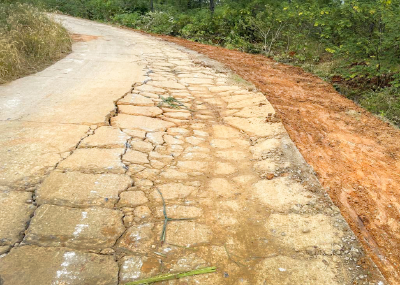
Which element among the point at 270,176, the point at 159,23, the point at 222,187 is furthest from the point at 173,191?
the point at 159,23

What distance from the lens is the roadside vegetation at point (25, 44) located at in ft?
17.0

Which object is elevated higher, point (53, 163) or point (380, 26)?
point (380, 26)

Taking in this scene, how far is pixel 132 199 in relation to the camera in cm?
224

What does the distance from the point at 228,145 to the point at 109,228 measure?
1603 millimetres

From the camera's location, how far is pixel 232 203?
2.29 m

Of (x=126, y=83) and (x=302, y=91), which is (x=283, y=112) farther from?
(x=126, y=83)

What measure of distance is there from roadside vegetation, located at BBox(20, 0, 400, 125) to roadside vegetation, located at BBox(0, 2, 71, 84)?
17.6ft

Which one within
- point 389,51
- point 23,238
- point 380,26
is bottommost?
point 23,238

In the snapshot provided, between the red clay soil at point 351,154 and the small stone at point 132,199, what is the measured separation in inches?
58.0

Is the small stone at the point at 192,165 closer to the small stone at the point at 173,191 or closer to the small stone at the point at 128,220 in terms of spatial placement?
the small stone at the point at 173,191

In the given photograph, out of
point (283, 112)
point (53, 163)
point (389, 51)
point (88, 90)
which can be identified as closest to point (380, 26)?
point (389, 51)

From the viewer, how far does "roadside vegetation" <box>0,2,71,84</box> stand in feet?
17.0

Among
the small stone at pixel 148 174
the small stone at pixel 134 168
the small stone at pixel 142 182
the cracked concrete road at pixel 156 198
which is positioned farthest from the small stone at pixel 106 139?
the small stone at pixel 142 182

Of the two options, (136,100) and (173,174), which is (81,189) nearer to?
(173,174)
